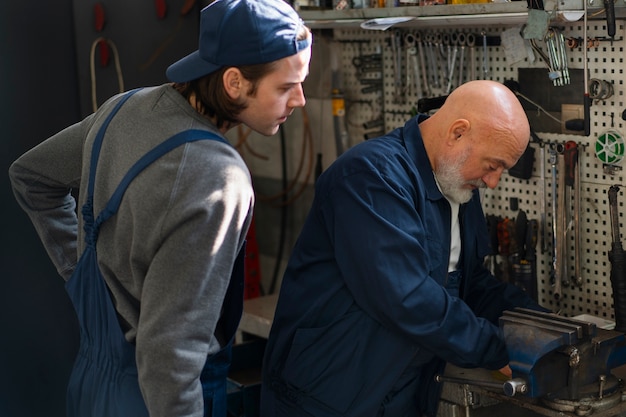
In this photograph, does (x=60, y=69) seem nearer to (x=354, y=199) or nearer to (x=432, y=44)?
(x=432, y=44)

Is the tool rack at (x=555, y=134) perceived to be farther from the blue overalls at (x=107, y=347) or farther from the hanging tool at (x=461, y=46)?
the blue overalls at (x=107, y=347)

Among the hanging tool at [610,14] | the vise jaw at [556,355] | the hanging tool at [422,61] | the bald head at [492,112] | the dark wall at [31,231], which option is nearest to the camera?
the vise jaw at [556,355]

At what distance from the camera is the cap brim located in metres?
1.83

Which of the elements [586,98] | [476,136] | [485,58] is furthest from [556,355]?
[485,58]

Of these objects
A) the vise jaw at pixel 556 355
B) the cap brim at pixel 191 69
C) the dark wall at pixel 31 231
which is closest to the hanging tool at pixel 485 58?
the vise jaw at pixel 556 355

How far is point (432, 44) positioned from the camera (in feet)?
10.3

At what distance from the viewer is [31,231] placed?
11.2 ft

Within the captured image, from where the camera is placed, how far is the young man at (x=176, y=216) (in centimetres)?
172

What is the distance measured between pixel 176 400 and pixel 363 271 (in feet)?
2.10

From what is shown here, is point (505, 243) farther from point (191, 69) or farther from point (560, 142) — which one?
point (191, 69)

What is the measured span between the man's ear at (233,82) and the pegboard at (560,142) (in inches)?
48.0

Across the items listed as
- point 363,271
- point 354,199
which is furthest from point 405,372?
point 354,199

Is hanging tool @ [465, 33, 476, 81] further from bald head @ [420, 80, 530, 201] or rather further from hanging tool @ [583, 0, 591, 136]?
bald head @ [420, 80, 530, 201]

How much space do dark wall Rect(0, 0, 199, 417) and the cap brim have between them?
1608 mm
